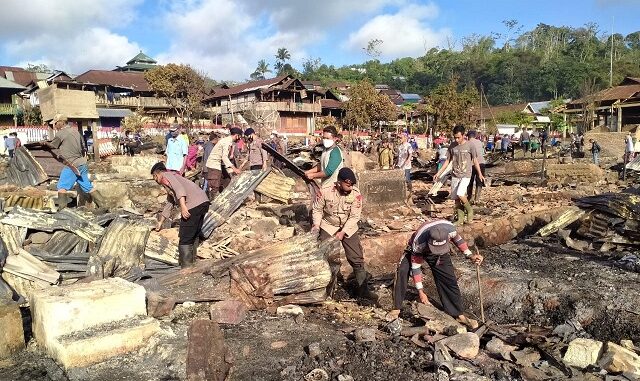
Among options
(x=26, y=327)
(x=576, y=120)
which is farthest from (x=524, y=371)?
(x=576, y=120)

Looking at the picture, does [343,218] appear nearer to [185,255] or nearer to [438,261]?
[438,261]

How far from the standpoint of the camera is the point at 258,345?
409cm

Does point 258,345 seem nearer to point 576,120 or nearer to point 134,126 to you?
point 134,126

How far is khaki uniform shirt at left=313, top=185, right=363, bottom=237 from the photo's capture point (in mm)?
5199

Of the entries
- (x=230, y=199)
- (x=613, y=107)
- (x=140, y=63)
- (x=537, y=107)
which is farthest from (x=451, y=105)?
(x=140, y=63)

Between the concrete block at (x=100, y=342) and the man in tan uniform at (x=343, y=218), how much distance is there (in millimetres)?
2043

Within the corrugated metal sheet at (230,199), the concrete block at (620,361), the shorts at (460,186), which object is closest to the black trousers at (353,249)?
the corrugated metal sheet at (230,199)

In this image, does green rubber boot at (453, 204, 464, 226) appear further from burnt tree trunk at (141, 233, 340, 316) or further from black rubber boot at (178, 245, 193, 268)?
black rubber boot at (178, 245, 193, 268)

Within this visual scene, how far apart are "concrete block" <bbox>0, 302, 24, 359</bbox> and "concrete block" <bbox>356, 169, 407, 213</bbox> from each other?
19.3 feet

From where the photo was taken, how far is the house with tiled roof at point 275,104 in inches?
1495

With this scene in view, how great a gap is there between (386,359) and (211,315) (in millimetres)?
1626

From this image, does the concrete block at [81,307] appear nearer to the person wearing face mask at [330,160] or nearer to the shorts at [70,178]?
the person wearing face mask at [330,160]

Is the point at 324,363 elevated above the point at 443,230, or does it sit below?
below

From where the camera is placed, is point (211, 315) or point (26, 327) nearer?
point (26, 327)
